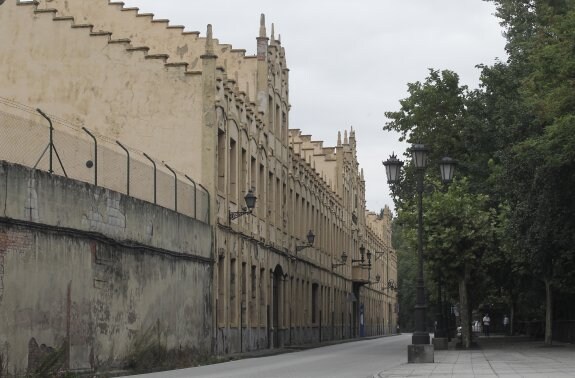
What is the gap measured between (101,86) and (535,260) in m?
16.6

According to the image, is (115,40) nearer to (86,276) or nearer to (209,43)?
(209,43)

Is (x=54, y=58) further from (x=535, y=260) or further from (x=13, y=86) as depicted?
(x=535, y=260)

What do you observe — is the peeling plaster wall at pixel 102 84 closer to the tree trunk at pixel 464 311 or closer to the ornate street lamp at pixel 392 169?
the ornate street lamp at pixel 392 169

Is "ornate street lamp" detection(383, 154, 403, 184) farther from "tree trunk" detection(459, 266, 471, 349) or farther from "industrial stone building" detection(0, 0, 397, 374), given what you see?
"tree trunk" detection(459, 266, 471, 349)

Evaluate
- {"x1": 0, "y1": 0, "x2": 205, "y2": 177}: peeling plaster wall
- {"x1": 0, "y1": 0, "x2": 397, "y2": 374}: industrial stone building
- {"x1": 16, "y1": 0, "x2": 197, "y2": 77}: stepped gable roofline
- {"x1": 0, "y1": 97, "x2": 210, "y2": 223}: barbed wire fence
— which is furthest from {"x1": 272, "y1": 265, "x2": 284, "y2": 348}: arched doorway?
{"x1": 16, "y1": 0, "x2": 197, "y2": 77}: stepped gable roofline

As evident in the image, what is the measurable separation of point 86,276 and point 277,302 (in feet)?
77.2

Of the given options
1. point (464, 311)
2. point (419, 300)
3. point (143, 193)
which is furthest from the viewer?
point (464, 311)

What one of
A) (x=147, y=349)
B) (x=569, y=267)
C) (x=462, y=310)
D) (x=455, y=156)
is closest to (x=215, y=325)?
(x=147, y=349)

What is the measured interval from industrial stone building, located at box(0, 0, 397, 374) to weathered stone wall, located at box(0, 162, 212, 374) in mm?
49

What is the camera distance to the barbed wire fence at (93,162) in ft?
73.1

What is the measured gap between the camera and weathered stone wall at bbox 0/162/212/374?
19336mm

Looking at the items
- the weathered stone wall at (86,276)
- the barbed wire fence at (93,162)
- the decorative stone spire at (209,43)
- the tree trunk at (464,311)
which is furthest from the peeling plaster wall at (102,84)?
the tree trunk at (464,311)

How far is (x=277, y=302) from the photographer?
1789 inches

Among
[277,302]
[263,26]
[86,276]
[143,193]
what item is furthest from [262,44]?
[86,276]
